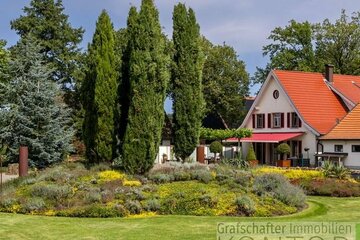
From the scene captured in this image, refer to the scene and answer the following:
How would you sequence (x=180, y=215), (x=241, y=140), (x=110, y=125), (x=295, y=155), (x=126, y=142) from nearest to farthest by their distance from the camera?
(x=180, y=215), (x=126, y=142), (x=110, y=125), (x=295, y=155), (x=241, y=140)

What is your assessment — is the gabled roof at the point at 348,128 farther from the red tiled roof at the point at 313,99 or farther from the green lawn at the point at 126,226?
the green lawn at the point at 126,226

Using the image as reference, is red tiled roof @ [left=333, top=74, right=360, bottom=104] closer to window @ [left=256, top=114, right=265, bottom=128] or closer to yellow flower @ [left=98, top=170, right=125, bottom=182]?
window @ [left=256, top=114, right=265, bottom=128]

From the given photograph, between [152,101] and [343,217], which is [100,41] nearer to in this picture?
[152,101]

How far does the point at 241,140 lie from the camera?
4725 cm

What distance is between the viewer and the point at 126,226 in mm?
13359

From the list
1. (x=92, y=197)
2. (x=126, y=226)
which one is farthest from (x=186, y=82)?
(x=126, y=226)

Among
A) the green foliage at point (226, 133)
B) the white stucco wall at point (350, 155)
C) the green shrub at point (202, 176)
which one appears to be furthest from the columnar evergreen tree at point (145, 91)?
the green foliage at point (226, 133)

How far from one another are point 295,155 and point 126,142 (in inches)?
1078

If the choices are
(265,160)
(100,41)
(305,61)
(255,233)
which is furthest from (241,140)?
(255,233)

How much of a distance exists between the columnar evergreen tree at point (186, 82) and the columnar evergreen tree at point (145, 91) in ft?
8.27

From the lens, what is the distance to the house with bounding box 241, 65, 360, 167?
4247cm

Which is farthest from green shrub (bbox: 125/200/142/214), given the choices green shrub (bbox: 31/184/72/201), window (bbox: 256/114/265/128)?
window (bbox: 256/114/265/128)

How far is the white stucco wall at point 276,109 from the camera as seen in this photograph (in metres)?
42.7

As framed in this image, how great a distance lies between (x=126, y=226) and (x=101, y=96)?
972 cm
